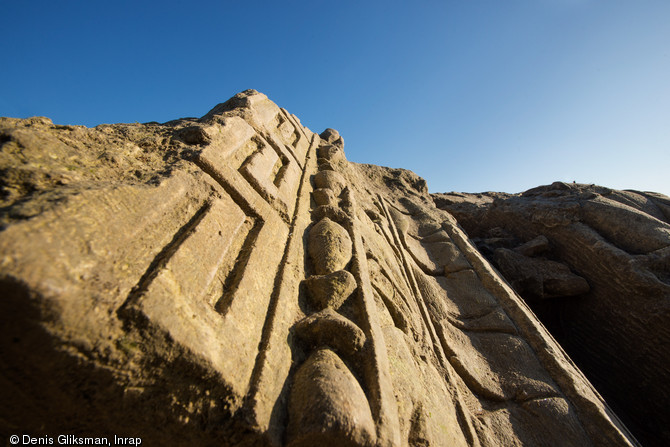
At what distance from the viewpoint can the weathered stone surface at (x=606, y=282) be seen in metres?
3.55

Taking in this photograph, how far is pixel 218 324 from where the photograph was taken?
1.35 metres

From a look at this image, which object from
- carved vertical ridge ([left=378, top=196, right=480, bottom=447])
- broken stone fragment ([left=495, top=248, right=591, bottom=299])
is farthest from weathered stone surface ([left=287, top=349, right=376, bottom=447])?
broken stone fragment ([left=495, top=248, right=591, bottom=299])

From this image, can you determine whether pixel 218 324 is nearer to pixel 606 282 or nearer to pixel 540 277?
pixel 540 277

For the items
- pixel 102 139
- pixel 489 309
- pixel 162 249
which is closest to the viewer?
pixel 162 249

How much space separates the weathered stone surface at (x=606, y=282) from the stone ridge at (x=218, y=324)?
1.54m

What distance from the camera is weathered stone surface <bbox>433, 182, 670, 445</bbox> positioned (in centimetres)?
355

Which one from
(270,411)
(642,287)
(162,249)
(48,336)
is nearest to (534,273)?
(642,287)

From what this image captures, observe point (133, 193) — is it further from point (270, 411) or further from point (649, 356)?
point (649, 356)

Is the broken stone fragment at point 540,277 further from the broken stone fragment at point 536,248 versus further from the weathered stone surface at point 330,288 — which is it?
the weathered stone surface at point 330,288

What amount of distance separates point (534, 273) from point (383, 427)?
421 centimetres

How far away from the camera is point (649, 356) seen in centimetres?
359

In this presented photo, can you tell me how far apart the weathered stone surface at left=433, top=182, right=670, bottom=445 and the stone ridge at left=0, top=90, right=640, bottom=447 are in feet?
5.06

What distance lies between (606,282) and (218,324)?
500 centimetres

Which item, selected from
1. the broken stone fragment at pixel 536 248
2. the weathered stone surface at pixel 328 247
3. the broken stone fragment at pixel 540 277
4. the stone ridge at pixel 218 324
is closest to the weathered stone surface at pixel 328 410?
the stone ridge at pixel 218 324
